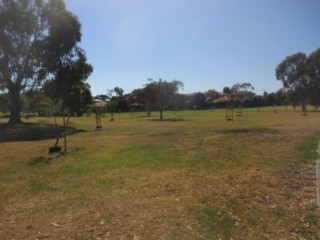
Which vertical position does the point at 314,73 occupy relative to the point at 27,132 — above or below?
above

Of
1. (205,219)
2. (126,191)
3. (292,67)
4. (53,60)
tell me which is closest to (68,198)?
(126,191)

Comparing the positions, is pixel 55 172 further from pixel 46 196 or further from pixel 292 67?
pixel 292 67

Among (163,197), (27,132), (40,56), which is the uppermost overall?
(40,56)

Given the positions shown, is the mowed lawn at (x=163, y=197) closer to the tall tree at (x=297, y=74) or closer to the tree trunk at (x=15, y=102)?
the tree trunk at (x=15, y=102)

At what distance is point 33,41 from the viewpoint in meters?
33.9

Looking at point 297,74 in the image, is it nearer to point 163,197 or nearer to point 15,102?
point 15,102

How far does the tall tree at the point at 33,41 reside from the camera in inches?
1241

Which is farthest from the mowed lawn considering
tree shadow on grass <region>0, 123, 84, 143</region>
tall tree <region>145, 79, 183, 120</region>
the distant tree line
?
tall tree <region>145, 79, 183, 120</region>

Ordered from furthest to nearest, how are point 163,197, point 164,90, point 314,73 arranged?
point 314,73 → point 164,90 → point 163,197

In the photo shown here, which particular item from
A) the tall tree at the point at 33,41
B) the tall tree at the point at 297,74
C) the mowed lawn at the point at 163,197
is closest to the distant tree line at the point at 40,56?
the tall tree at the point at 33,41

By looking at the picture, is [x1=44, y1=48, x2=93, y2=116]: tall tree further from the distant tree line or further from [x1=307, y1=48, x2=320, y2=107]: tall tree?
[x1=307, y1=48, x2=320, y2=107]: tall tree

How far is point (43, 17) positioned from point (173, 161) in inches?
1045

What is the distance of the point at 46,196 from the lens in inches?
339

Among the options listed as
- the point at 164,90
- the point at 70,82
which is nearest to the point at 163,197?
the point at 70,82
